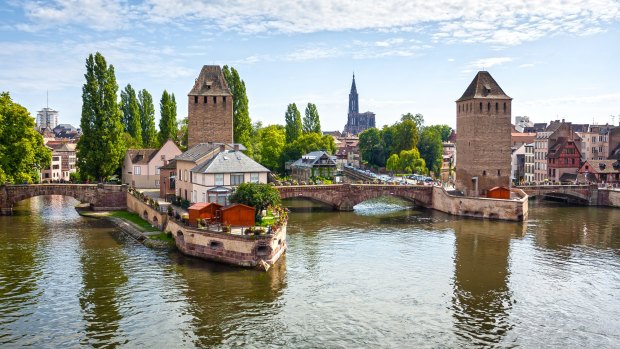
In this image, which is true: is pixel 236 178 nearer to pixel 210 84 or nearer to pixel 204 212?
pixel 204 212

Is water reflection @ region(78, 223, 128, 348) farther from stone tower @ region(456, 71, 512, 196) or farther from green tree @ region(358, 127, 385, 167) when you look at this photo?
green tree @ region(358, 127, 385, 167)

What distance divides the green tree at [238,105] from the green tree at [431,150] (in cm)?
4856

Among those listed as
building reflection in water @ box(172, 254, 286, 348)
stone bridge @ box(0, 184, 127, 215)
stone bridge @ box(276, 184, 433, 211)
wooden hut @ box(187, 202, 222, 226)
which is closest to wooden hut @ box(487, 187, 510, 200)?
stone bridge @ box(276, 184, 433, 211)

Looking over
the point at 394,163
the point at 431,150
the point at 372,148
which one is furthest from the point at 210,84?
the point at 372,148

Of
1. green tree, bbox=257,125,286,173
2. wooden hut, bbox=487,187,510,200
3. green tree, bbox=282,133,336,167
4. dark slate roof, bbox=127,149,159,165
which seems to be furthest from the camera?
green tree, bbox=282,133,336,167

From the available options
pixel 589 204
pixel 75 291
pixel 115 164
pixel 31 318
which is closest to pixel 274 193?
pixel 75 291

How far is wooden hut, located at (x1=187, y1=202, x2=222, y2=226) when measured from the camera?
48.1 m

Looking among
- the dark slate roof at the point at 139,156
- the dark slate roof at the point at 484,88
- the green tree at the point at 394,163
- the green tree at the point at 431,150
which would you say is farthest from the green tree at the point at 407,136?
the dark slate roof at the point at 139,156

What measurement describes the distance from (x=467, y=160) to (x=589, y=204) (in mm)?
21571

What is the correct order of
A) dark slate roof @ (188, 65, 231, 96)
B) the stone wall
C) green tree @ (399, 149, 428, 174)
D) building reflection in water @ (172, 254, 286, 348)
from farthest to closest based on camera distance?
green tree @ (399, 149, 428, 174)
dark slate roof @ (188, 65, 231, 96)
the stone wall
building reflection in water @ (172, 254, 286, 348)

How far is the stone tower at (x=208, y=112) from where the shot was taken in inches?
3130

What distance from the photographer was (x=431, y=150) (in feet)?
425

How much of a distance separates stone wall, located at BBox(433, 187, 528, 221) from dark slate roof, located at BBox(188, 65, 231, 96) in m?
32.1

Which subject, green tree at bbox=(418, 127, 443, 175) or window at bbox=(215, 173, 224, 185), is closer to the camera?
window at bbox=(215, 173, 224, 185)
